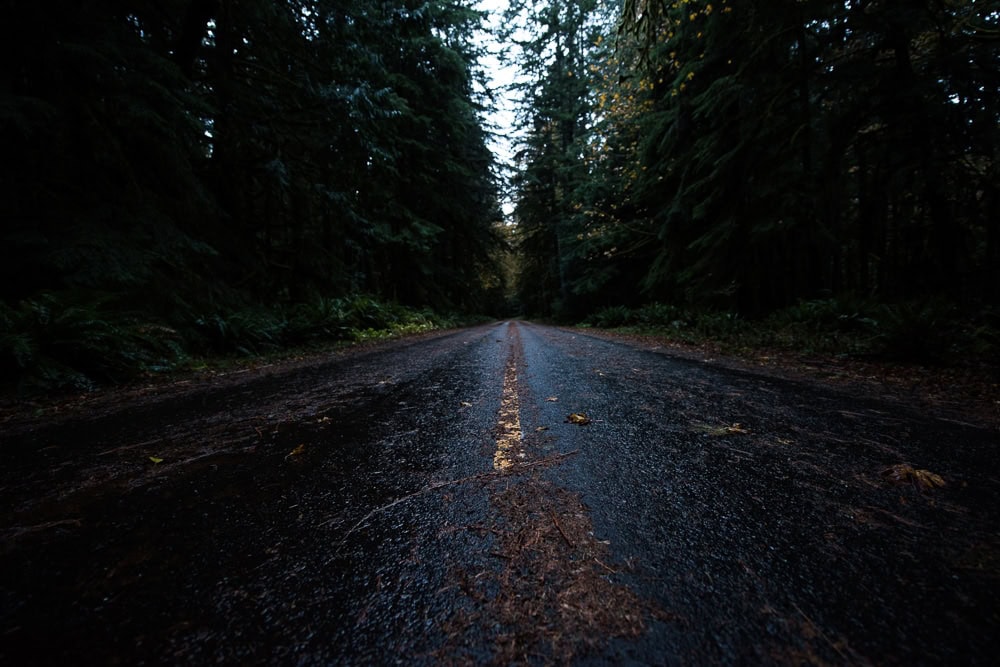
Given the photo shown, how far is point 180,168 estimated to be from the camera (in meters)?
5.73

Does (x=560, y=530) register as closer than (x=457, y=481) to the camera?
Yes

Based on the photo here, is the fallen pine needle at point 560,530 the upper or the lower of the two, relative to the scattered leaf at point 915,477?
upper

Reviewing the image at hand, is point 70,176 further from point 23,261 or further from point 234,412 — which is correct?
Result: point 234,412

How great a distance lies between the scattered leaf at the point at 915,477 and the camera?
4.11 feet

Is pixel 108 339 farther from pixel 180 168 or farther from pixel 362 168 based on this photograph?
pixel 362 168

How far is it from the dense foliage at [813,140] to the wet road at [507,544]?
5303mm

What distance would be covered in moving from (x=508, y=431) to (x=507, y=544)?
909 mm

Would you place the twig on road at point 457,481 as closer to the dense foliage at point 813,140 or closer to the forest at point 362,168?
the forest at point 362,168

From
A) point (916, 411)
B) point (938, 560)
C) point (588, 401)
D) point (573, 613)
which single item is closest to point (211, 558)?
point (573, 613)

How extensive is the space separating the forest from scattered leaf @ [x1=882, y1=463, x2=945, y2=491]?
13.6 ft

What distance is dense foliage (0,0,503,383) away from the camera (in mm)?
4160

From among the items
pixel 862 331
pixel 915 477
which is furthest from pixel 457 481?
pixel 862 331

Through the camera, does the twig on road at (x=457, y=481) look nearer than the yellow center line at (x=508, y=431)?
Yes

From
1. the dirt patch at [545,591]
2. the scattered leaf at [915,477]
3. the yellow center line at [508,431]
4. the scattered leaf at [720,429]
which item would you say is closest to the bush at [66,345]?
the yellow center line at [508,431]
